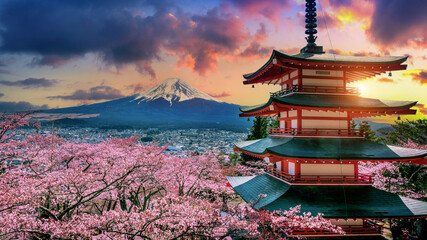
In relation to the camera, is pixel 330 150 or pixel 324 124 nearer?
pixel 330 150

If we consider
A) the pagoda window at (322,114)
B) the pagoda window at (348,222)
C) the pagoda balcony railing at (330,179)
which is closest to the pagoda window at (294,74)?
the pagoda window at (322,114)

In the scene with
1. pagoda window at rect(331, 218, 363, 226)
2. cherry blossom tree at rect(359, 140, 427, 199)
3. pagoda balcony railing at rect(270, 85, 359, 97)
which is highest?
pagoda balcony railing at rect(270, 85, 359, 97)

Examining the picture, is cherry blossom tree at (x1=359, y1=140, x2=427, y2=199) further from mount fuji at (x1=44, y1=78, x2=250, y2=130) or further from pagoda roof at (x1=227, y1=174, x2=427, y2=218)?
mount fuji at (x1=44, y1=78, x2=250, y2=130)

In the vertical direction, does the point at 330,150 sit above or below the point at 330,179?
above

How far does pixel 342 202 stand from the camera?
8.65 metres

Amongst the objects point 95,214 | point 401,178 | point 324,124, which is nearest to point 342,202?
point 324,124

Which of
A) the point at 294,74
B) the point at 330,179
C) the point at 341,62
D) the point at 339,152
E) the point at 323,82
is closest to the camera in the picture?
the point at 339,152

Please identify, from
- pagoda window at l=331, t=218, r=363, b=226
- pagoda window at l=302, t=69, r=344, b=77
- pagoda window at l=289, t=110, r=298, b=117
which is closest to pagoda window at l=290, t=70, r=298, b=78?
pagoda window at l=302, t=69, r=344, b=77

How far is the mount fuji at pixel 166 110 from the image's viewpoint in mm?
94375

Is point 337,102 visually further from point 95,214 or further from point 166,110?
point 166,110

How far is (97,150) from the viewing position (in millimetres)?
14125

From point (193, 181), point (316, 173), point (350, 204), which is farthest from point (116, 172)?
point (350, 204)

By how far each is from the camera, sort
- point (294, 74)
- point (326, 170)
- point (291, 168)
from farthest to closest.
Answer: point (294, 74) → point (291, 168) → point (326, 170)

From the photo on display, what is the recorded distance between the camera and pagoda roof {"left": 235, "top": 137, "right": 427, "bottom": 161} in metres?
8.60
